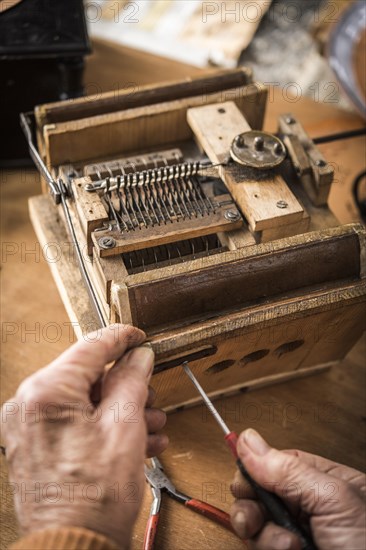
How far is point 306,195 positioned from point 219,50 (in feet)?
3.56

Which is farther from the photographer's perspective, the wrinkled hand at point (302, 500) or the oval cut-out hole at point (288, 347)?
the oval cut-out hole at point (288, 347)

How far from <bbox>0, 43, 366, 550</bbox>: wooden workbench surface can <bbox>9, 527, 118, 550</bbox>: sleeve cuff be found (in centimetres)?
30

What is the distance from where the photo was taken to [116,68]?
6.30ft

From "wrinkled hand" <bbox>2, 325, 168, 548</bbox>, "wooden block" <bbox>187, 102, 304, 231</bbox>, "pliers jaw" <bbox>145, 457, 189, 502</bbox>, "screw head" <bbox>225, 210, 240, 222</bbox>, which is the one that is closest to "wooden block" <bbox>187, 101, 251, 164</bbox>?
"wooden block" <bbox>187, 102, 304, 231</bbox>

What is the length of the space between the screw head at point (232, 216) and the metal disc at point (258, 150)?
0.34 ft

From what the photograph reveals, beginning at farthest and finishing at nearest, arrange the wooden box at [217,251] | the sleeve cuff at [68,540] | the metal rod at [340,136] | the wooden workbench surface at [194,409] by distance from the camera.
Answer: the metal rod at [340,136]
the wooden workbench surface at [194,409]
the wooden box at [217,251]
the sleeve cuff at [68,540]

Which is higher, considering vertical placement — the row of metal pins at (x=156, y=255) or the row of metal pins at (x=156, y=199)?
the row of metal pins at (x=156, y=199)

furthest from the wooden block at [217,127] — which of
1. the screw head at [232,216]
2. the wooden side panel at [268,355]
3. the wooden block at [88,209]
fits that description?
the wooden side panel at [268,355]

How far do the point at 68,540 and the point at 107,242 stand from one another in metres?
0.50

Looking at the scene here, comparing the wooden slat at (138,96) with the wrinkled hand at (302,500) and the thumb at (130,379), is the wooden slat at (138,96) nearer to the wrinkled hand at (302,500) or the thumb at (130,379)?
the thumb at (130,379)

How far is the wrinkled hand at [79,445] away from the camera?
870 millimetres

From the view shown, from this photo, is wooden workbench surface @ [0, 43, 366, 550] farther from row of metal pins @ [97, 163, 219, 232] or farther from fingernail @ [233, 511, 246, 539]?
row of metal pins @ [97, 163, 219, 232]

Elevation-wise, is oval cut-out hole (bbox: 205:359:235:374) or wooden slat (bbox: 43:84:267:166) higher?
wooden slat (bbox: 43:84:267:166)

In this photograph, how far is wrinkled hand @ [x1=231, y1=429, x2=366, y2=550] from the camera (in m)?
0.91
